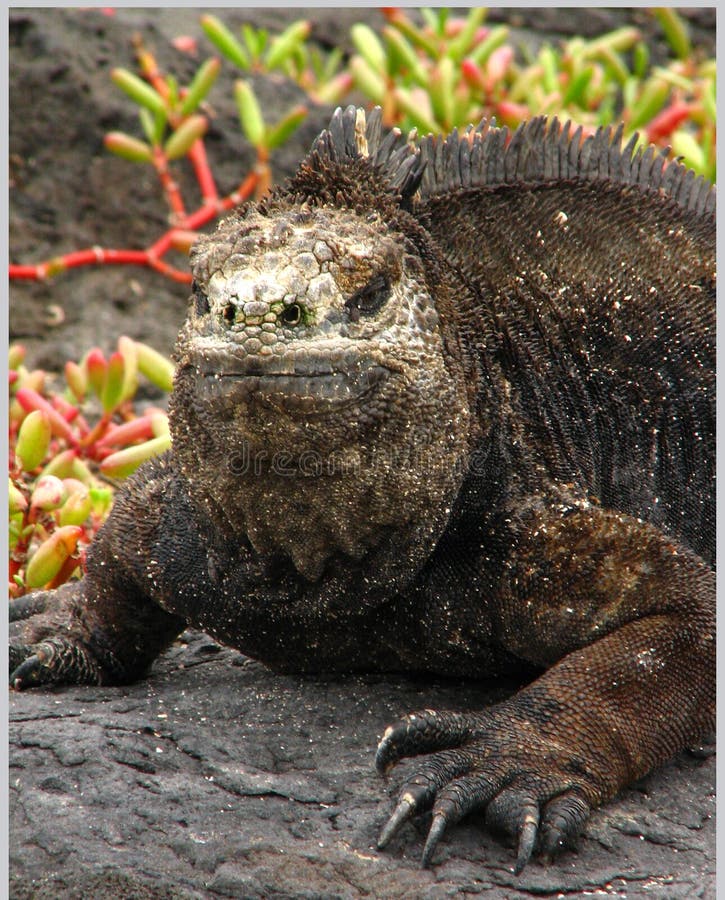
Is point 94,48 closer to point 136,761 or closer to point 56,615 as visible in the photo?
point 56,615

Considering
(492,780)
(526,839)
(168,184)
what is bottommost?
(526,839)

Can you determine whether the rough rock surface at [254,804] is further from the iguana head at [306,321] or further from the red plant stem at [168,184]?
the red plant stem at [168,184]

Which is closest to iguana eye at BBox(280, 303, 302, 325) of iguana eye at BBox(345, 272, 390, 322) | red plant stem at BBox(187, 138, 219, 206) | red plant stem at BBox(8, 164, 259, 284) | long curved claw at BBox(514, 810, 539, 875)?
iguana eye at BBox(345, 272, 390, 322)

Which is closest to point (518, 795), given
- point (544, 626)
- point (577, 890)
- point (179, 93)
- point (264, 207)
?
point (577, 890)

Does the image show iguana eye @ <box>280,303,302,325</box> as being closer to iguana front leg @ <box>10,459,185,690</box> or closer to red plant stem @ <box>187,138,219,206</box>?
iguana front leg @ <box>10,459,185,690</box>

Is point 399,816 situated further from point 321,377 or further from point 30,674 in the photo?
point 30,674

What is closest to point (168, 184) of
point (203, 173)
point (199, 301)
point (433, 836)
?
point (203, 173)
